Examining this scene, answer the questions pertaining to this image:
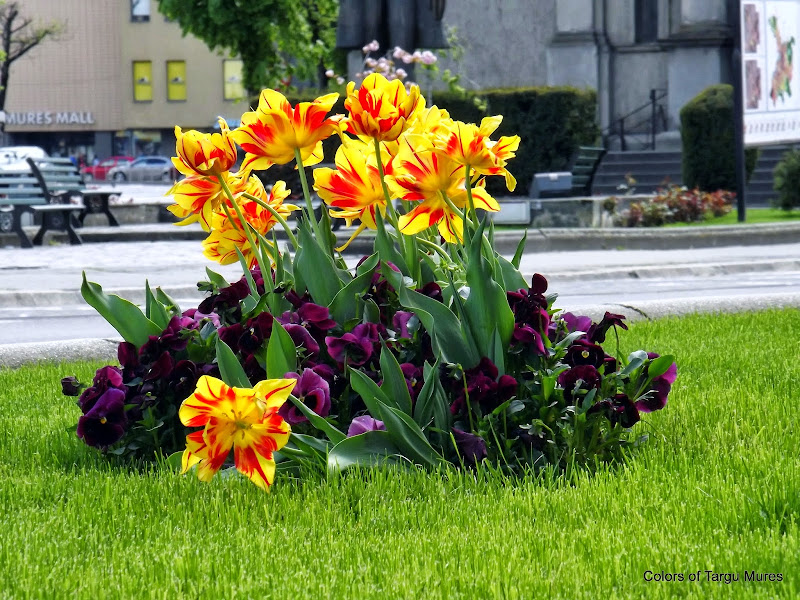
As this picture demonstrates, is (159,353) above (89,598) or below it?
above

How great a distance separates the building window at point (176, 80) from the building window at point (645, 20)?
41.3 m

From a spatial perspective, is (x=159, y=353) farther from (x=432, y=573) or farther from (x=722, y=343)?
(x=722, y=343)

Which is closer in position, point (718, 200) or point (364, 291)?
point (364, 291)

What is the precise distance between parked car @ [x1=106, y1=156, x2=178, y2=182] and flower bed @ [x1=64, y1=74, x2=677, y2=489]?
2460 inches

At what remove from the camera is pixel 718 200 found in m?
19.5

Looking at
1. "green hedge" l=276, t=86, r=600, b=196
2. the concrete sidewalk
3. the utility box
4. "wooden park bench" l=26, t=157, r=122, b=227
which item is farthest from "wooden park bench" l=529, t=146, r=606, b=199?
"wooden park bench" l=26, t=157, r=122, b=227

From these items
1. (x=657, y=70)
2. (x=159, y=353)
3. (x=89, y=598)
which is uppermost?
(x=657, y=70)

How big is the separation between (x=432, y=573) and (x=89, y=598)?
77 cm

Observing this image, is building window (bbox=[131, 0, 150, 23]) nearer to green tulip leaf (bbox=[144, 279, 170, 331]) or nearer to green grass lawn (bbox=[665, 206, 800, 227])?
green grass lawn (bbox=[665, 206, 800, 227])

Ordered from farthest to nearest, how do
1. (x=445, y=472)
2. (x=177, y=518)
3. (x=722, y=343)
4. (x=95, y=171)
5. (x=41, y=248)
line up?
(x=95, y=171)
(x=41, y=248)
(x=722, y=343)
(x=445, y=472)
(x=177, y=518)

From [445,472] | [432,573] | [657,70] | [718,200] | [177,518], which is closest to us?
[432,573]

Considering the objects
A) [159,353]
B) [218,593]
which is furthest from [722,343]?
[218,593]

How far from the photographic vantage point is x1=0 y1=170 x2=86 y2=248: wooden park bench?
1770 centimetres

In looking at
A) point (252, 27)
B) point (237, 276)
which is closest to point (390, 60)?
point (237, 276)
